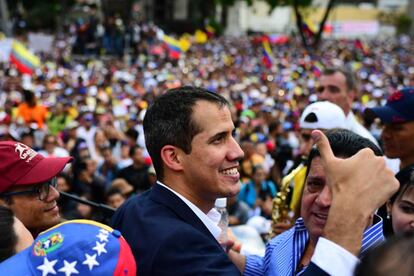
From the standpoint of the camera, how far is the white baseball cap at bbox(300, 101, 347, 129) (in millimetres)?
3906

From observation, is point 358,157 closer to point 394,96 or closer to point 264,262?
point 264,262

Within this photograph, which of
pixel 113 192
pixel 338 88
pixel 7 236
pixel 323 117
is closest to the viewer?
pixel 7 236

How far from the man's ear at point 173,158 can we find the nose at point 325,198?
0.49 meters

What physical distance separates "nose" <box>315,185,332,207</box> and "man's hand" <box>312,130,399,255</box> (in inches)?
13.1

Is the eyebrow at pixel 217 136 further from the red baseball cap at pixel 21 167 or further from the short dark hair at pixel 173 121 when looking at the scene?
the red baseball cap at pixel 21 167

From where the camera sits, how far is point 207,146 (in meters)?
2.01

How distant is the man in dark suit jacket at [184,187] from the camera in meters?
1.73

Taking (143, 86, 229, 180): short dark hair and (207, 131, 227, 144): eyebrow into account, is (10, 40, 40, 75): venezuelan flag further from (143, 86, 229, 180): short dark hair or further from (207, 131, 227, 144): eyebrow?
(207, 131, 227, 144): eyebrow

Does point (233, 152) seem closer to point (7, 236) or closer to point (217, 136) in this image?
point (217, 136)

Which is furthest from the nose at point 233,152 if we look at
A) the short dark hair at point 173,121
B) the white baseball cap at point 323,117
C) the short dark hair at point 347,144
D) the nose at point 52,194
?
the white baseball cap at point 323,117

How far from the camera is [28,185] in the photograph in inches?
98.8

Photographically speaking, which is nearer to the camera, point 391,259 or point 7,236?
point 391,259

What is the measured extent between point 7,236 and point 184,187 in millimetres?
616

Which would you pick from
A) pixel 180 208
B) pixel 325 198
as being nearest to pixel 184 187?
pixel 180 208
